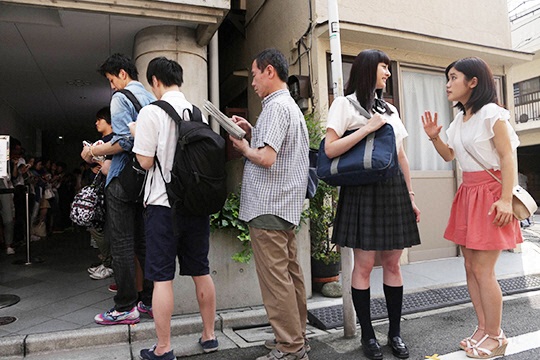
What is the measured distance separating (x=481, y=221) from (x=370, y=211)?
73 cm

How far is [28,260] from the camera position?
18.4 ft

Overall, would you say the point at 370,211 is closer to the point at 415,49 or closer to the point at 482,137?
the point at 482,137

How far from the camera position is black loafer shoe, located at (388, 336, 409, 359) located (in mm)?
2643

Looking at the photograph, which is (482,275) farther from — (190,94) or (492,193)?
(190,94)

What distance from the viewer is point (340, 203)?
9.05 ft

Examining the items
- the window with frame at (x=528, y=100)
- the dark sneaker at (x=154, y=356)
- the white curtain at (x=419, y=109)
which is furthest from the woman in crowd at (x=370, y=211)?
the window with frame at (x=528, y=100)

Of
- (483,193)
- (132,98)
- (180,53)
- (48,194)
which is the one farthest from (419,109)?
(48,194)

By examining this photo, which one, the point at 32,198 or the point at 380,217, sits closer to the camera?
the point at 380,217

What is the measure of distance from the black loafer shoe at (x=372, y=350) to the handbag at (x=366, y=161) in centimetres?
111

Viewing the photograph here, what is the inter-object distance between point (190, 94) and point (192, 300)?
2.78 meters

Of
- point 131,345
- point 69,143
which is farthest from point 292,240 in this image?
point 69,143

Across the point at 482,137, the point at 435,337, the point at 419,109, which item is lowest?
the point at 435,337

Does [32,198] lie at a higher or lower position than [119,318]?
higher

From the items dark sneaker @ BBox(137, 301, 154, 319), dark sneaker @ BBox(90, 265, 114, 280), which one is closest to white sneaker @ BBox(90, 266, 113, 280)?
dark sneaker @ BBox(90, 265, 114, 280)
